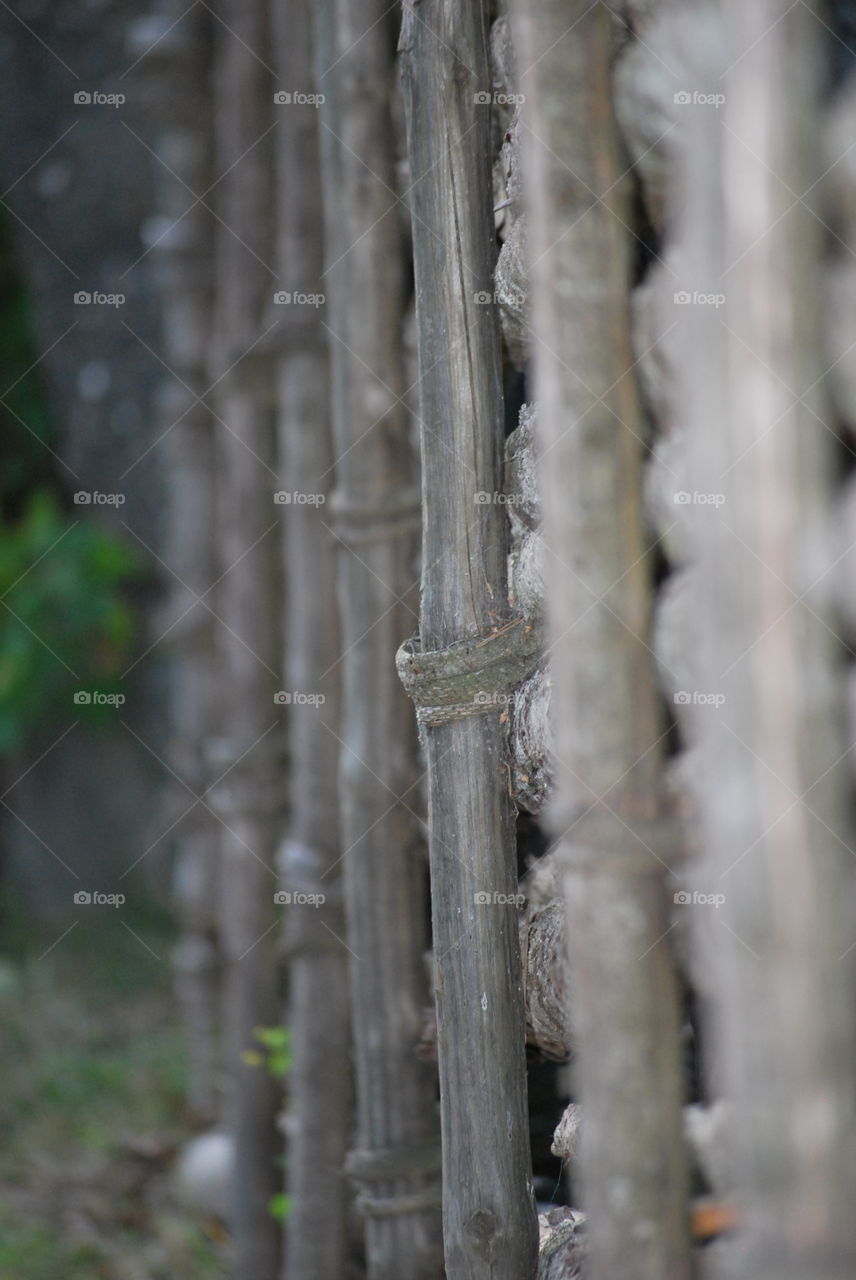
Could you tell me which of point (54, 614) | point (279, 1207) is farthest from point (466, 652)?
point (54, 614)

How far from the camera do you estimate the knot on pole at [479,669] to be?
1175mm

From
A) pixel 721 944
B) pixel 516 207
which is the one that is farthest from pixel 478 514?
pixel 721 944

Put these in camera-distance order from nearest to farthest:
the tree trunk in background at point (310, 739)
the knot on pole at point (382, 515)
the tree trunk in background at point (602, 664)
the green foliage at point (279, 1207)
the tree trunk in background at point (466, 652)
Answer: the tree trunk in background at point (602, 664)
the tree trunk in background at point (466, 652)
the knot on pole at point (382, 515)
the tree trunk in background at point (310, 739)
the green foliage at point (279, 1207)

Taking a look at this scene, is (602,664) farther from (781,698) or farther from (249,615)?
(249,615)

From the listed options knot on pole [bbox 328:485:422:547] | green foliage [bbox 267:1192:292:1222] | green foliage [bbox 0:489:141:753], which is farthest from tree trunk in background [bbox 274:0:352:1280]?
green foliage [bbox 0:489:141:753]

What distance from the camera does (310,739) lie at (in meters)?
1.98

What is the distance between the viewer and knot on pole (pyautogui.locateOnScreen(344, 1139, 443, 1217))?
5.10 feet

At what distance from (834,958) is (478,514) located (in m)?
0.61

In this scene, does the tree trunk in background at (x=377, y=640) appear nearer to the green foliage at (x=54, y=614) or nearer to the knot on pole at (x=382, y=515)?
the knot on pole at (x=382, y=515)

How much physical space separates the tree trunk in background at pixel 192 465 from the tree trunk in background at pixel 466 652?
1413 mm

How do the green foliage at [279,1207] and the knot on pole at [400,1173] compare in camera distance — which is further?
the green foliage at [279,1207]

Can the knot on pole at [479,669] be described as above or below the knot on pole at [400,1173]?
above

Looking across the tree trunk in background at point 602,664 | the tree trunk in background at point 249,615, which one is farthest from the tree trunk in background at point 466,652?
the tree trunk in background at point 249,615

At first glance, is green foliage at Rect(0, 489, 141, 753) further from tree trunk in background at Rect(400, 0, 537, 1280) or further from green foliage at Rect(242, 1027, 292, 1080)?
tree trunk in background at Rect(400, 0, 537, 1280)
